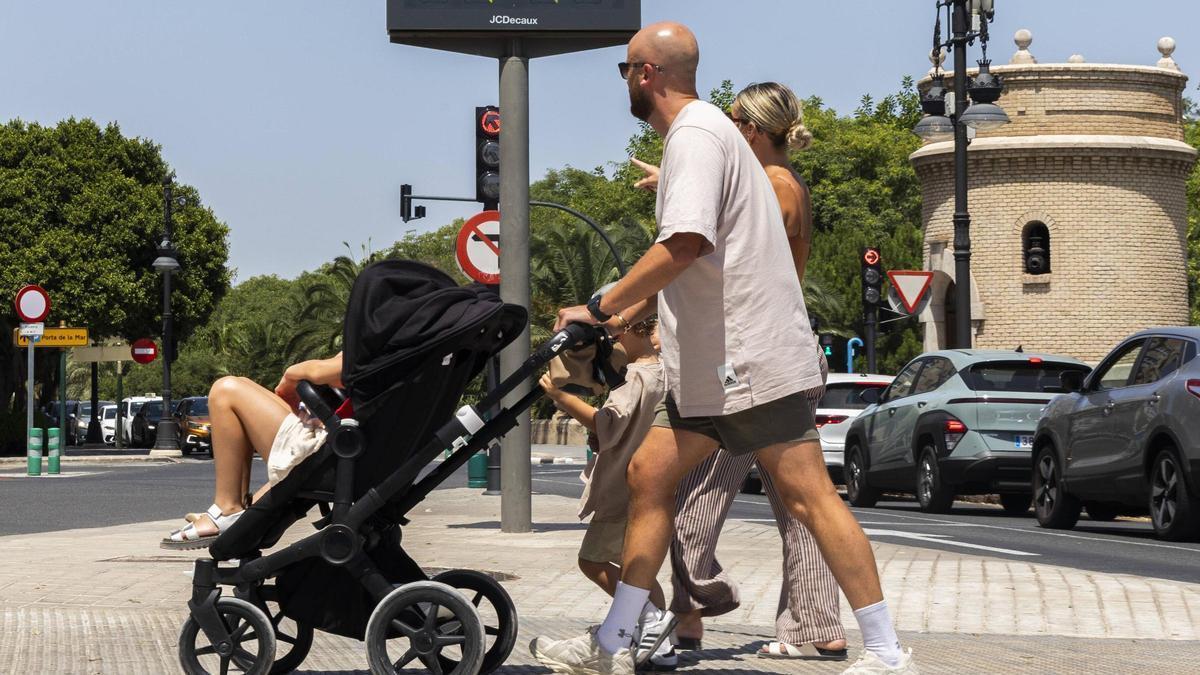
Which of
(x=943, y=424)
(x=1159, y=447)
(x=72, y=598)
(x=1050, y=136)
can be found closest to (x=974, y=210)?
(x=1050, y=136)

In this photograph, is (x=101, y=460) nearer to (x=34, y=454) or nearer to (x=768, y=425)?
(x=34, y=454)

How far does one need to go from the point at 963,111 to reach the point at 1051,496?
8501 mm

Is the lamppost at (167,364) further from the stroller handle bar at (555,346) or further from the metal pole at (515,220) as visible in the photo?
the stroller handle bar at (555,346)

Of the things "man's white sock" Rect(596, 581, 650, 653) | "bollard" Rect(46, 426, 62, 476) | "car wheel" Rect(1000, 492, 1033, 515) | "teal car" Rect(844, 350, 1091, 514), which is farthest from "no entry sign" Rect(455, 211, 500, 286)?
"bollard" Rect(46, 426, 62, 476)

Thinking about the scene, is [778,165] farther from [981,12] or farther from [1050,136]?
[1050,136]

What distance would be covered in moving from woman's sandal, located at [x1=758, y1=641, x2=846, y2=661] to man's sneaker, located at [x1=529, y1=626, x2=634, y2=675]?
87 centimetres

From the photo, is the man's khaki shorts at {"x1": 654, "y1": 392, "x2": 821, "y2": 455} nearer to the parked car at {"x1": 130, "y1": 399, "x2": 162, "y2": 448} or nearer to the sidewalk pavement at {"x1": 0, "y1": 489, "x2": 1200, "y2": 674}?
the sidewalk pavement at {"x1": 0, "y1": 489, "x2": 1200, "y2": 674}

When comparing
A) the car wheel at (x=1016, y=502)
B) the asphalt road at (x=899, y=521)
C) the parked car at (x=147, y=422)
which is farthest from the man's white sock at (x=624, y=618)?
the parked car at (x=147, y=422)

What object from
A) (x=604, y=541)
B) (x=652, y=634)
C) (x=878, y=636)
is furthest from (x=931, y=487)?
(x=878, y=636)

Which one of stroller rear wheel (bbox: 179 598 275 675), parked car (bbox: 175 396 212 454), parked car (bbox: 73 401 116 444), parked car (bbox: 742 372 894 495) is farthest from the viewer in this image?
parked car (bbox: 73 401 116 444)

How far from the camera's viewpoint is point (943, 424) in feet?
59.6

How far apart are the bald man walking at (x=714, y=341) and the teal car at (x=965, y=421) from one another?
1266 centimetres

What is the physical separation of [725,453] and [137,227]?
4932 centimetres

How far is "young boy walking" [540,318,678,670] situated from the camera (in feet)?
20.7
